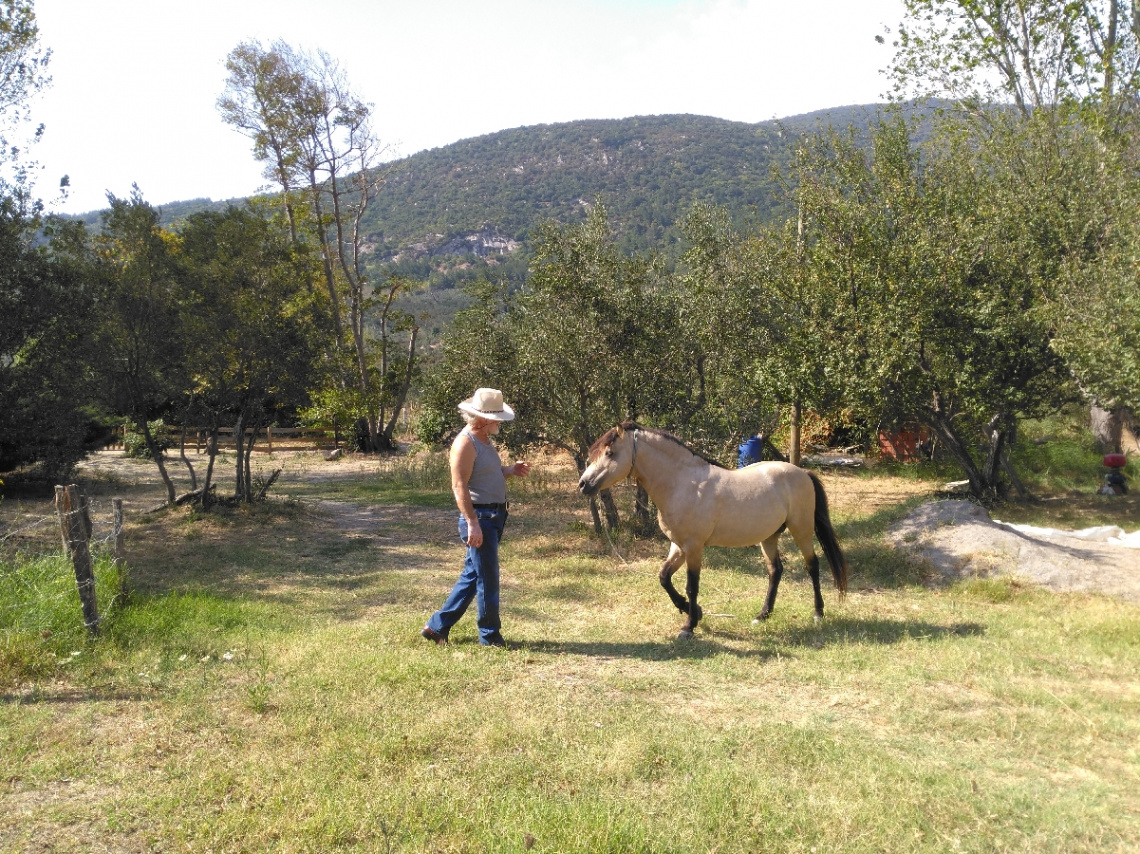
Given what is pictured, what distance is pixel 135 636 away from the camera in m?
6.18

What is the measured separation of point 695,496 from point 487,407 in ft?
6.84

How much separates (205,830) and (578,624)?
4.19 metres

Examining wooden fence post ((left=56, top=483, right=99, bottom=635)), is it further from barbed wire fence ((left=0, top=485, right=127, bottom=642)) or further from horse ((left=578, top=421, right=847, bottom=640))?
horse ((left=578, top=421, right=847, bottom=640))

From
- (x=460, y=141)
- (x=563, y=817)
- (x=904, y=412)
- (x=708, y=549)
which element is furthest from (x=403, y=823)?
(x=460, y=141)

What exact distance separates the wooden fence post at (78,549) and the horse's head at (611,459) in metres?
3.98

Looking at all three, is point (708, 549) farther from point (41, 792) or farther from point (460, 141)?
point (460, 141)

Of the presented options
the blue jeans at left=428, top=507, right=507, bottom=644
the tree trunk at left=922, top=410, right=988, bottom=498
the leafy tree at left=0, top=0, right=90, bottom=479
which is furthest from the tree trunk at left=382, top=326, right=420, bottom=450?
the blue jeans at left=428, top=507, right=507, bottom=644

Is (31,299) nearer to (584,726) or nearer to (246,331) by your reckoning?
(246,331)

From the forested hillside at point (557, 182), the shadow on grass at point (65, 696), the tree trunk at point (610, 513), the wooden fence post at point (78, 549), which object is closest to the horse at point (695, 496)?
the shadow on grass at point (65, 696)

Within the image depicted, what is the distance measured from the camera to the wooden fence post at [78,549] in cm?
600

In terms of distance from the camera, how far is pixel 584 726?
466 cm

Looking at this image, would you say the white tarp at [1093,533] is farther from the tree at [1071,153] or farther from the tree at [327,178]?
the tree at [327,178]

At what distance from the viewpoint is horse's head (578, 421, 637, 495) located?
22.4ft

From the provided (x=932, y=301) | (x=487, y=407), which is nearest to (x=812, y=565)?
(x=487, y=407)
